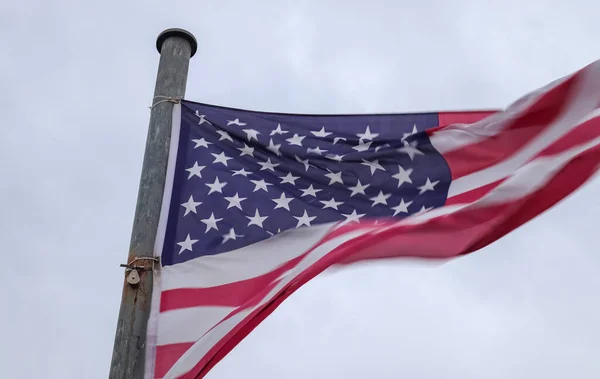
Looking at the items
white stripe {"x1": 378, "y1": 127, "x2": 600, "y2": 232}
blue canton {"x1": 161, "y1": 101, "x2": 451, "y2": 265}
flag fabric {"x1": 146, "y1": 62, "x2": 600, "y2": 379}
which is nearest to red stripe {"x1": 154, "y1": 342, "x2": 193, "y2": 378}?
flag fabric {"x1": 146, "y1": 62, "x2": 600, "y2": 379}

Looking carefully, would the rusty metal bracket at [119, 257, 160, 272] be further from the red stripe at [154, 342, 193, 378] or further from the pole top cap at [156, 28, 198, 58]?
the pole top cap at [156, 28, 198, 58]

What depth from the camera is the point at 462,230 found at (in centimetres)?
638

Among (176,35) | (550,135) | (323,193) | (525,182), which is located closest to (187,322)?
(323,193)

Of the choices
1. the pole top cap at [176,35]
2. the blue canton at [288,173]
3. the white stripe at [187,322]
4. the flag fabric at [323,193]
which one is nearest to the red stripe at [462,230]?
the flag fabric at [323,193]

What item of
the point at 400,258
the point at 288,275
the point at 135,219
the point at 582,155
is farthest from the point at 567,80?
the point at 135,219

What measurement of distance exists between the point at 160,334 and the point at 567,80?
433cm

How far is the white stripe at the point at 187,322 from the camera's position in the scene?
5.78 m

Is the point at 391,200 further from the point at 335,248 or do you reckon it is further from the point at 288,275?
the point at 288,275

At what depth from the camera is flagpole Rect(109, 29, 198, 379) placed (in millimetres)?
5555

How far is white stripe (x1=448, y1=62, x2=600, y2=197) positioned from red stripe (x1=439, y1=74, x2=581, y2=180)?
0.05m

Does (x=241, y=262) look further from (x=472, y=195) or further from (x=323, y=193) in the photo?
(x=472, y=195)

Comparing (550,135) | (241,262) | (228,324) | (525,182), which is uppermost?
(550,135)

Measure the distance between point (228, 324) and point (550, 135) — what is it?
3.42 metres

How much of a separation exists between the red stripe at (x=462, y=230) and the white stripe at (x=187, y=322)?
70cm
